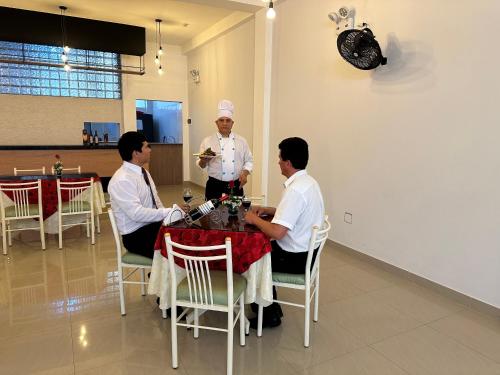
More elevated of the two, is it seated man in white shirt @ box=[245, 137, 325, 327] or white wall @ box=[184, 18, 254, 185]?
white wall @ box=[184, 18, 254, 185]

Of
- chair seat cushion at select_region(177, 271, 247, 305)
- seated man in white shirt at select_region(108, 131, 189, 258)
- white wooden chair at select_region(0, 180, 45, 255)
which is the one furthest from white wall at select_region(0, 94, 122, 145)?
chair seat cushion at select_region(177, 271, 247, 305)

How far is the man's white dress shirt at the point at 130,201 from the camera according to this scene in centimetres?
236

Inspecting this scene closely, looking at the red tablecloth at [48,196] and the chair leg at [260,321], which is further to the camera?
the red tablecloth at [48,196]

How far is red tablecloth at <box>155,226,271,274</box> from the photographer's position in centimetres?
203

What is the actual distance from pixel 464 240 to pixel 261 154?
3010mm

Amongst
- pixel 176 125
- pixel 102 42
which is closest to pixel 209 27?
pixel 102 42

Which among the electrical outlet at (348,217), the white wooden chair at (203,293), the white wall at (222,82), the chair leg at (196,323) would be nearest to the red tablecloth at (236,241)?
the white wooden chair at (203,293)

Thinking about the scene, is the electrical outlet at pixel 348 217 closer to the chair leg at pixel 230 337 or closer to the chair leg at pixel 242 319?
the chair leg at pixel 242 319

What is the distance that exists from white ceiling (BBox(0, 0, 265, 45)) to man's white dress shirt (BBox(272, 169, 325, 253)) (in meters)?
3.48

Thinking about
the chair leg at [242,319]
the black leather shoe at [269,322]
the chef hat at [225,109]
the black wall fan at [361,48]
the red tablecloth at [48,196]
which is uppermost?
the black wall fan at [361,48]

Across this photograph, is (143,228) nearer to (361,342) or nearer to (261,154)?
(361,342)

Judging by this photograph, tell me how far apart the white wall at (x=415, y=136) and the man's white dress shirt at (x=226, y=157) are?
114 centimetres

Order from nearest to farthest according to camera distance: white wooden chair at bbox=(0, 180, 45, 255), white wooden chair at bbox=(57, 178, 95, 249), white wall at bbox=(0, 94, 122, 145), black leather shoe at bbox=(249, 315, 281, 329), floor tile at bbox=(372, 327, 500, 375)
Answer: floor tile at bbox=(372, 327, 500, 375) → black leather shoe at bbox=(249, 315, 281, 329) → white wooden chair at bbox=(0, 180, 45, 255) → white wooden chair at bbox=(57, 178, 95, 249) → white wall at bbox=(0, 94, 122, 145)

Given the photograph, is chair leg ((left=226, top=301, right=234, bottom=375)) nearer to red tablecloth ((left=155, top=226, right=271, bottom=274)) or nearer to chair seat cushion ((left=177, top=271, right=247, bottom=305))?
chair seat cushion ((left=177, top=271, right=247, bottom=305))
